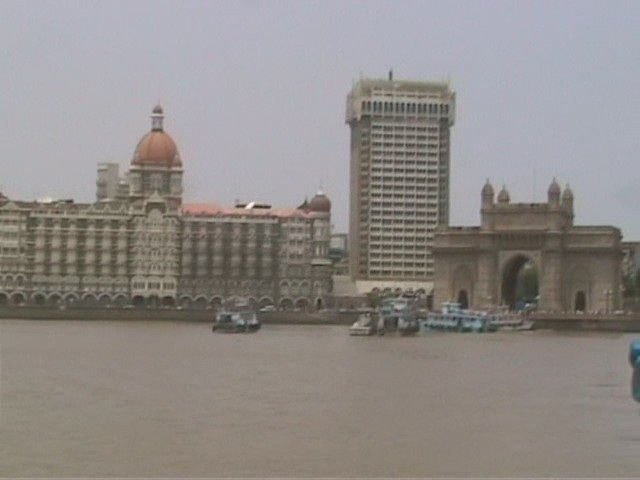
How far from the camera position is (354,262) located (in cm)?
12838

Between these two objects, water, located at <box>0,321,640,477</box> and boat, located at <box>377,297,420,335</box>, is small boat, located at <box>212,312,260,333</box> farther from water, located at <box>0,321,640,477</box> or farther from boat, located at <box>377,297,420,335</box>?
water, located at <box>0,321,640,477</box>

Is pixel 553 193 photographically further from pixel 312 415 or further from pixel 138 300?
pixel 312 415

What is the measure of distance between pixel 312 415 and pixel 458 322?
55325 millimetres

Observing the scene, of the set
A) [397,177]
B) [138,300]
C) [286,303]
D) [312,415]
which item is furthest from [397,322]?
Result: [397,177]

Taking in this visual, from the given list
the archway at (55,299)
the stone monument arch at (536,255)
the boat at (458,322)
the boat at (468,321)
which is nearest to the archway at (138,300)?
the archway at (55,299)

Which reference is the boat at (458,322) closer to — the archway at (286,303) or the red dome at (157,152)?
the archway at (286,303)

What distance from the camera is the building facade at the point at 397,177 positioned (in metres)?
127

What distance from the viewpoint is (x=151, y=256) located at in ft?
365

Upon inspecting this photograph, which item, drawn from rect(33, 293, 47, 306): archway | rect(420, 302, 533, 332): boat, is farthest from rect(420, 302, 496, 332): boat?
rect(33, 293, 47, 306): archway

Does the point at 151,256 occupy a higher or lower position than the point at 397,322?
higher

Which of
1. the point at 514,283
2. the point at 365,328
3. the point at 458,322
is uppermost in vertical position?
the point at 514,283

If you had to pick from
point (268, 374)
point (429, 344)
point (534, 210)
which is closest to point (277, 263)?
point (534, 210)

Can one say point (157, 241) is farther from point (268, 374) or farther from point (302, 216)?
point (268, 374)

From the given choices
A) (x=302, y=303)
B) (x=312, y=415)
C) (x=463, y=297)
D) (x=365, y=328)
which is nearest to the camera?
(x=312, y=415)
